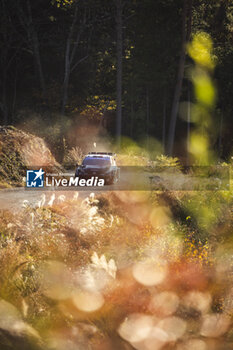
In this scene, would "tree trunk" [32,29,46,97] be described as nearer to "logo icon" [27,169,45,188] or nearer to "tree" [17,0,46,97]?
"tree" [17,0,46,97]

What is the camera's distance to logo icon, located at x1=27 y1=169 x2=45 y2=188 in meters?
16.5

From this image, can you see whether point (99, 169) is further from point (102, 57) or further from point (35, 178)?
point (102, 57)

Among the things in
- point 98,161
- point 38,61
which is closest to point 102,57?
point 38,61

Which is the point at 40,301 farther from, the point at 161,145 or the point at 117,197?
the point at 161,145

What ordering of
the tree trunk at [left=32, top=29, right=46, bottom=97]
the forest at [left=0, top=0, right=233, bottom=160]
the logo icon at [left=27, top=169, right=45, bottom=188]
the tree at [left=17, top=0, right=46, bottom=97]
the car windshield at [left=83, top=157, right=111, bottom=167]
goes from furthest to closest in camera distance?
the tree trunk at [left=32, top=29, right=46, bottom=97] → the tree at [left=17, top=0, right=46, bottom=97] → the forest at [left=0, top=0, right=233, bottom=160] → the car windshield at [left=83, top=157, right=111, bottom=167] → the logo icon at [left=27, top=169, right=45, bottom=188]

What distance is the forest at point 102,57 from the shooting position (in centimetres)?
3169

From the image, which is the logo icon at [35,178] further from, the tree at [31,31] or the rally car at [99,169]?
the tree at [31,31]

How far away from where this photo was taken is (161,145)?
4572cm

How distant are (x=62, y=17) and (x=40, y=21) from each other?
1811mm

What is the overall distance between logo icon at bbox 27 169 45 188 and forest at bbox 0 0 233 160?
455 inches

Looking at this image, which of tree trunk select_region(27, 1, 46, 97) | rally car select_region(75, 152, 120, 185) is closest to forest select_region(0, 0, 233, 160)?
tree trunk select_region(27, 1, 46, 97)

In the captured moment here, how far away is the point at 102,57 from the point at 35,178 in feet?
73.3

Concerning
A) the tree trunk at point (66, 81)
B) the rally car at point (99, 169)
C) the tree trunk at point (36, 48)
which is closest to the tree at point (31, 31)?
the tree trunk at point (36, 48)

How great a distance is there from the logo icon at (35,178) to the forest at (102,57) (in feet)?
37.9
